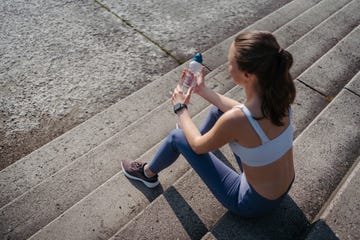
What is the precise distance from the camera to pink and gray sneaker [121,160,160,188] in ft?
9.34

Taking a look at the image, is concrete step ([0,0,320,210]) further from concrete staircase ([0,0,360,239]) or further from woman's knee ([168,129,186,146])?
woman's knee ([168,129,186,146])

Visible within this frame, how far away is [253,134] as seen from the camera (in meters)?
1.97

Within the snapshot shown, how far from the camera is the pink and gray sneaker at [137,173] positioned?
285cm

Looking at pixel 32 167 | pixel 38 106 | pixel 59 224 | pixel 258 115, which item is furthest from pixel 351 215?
pixel 38 106

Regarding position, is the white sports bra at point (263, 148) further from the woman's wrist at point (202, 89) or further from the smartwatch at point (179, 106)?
the woman's wrist at point (202, 89)

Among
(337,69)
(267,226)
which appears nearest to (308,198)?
(267,226)

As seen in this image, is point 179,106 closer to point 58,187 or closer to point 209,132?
point 209,132

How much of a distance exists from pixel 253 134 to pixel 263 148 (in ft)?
0.41

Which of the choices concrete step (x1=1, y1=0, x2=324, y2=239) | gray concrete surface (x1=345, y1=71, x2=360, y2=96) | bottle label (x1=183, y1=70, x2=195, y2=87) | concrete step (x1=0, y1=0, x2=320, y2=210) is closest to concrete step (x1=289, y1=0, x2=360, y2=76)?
gray concrete surface (x1=345, y1=71, x2=360, y2=96)

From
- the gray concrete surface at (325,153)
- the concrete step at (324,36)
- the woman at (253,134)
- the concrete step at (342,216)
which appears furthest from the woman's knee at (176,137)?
the concrete step at (324,36)

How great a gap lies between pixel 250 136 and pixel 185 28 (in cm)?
354

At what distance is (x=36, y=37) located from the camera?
4.91m

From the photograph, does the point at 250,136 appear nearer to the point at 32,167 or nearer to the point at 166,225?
the point at 166,225

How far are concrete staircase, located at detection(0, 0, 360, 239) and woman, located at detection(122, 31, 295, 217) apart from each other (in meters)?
0.30
